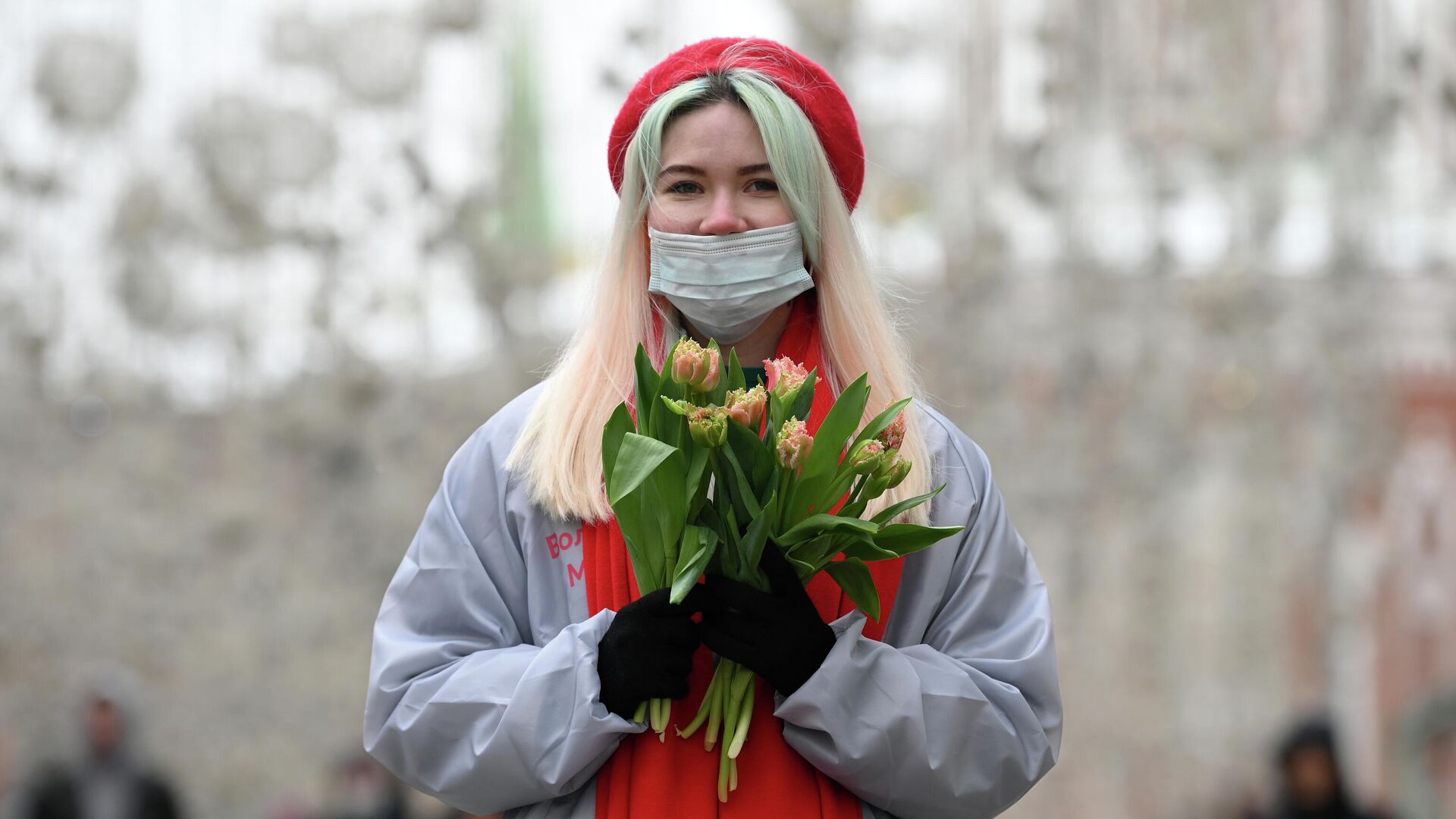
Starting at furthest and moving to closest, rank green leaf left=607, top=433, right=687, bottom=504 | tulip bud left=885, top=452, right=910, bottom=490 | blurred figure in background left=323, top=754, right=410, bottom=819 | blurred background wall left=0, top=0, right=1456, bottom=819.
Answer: blurred background wall left=0, top=0, right=1456, bottom=819, blurred figure in background left=323, top=754, right=410, bottom=819, tulip bud left=885, top=452, right=910, bottom=490, green leaf left=607, top=433, right=687, bottom=504

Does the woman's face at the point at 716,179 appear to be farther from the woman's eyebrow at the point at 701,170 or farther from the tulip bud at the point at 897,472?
the tulip bud at the point at 897,472

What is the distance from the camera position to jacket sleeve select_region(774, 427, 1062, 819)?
2.09m

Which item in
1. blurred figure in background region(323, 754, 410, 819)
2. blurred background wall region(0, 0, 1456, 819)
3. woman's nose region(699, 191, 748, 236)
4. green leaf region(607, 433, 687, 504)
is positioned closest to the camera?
green leaf region(607, 433, 687, 504)

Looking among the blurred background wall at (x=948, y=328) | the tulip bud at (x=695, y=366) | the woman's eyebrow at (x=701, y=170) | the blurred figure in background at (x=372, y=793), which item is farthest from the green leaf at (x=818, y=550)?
the blurred background wall at (x=948, y=328)

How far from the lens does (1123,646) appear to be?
54.3 feet

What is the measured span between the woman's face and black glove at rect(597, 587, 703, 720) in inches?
20.0

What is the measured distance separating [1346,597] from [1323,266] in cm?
330

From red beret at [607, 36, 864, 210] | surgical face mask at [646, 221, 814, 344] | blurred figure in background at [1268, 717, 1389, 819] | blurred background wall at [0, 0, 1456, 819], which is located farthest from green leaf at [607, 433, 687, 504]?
blurred background wall at [0, 0, 1456, 819]

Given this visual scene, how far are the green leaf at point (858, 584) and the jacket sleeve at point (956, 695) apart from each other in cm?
3

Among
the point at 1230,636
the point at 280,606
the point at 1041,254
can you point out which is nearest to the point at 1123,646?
the point at 1230,636

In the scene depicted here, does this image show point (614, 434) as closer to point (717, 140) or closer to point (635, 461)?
point (635, 461)

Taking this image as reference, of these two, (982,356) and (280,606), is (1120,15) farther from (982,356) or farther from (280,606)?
(280,606)

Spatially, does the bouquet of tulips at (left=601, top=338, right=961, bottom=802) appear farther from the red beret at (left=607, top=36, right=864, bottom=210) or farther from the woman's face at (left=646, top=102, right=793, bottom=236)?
the red beret at (left=607, top=36, right=864, bottom=210)

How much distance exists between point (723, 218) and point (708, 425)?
0.38m
